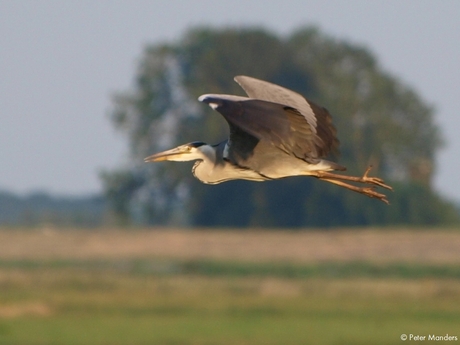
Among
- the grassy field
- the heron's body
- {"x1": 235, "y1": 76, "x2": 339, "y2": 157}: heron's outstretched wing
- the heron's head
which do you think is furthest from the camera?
the grassy field

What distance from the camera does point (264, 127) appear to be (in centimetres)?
672

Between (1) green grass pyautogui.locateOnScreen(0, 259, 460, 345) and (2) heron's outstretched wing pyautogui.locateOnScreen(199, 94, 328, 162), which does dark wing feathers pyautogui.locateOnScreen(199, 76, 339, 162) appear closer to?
(2) heron's outstretched wing pyautogui.locateOnScreen(199, 94, 328, 162)

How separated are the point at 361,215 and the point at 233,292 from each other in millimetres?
28718

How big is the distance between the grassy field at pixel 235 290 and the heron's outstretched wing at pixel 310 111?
410 inches

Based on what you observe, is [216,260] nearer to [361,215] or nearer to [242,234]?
[242,234]

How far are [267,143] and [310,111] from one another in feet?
2.12

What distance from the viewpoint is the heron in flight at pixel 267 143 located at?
265 inches

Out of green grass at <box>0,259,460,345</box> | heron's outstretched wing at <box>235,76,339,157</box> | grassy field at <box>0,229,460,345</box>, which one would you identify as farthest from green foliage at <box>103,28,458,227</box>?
heron's outstretched wing at <box>235,76,339,157</box>

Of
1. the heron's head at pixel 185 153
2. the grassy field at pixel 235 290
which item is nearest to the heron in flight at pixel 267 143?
the heron's head at pixel 185 153

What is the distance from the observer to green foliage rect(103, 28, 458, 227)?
2069 inches

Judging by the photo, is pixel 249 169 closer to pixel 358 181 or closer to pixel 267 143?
pixel 267 143

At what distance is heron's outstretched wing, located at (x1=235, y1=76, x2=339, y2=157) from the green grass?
10.5m

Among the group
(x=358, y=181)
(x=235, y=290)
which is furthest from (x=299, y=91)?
(x=358, y=181)

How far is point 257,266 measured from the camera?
31.5m
